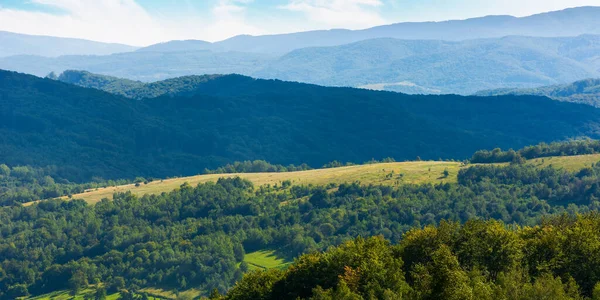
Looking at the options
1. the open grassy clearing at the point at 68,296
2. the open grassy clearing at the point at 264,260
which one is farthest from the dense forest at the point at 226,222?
the open grassy clearing at the point at 68,296

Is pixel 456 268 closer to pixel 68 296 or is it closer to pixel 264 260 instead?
pixel 264 260

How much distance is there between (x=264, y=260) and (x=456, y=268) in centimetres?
10242

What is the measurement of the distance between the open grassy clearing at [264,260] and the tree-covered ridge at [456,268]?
69331 mm

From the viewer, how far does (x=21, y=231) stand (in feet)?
605

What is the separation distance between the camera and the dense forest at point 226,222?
15112cm

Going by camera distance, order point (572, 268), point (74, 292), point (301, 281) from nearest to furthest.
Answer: point (572, 268)
point (301, 281)
point (74, 292)

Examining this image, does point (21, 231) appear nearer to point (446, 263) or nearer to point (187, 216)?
point (187, 216)

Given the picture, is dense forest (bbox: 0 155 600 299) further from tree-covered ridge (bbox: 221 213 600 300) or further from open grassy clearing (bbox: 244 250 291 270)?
tree-covered ridge (bbox: 221 213 600 300)

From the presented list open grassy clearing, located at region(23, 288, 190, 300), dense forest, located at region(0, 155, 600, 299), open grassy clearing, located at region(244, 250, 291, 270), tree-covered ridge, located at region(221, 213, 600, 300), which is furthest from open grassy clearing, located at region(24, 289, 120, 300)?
tree-covered ridge, located at region(221, 213, 600, 300)

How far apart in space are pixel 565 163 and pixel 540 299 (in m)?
141

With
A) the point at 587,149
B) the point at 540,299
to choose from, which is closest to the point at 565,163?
the point at 587,149

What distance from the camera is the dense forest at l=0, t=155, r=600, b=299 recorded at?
5950 inches

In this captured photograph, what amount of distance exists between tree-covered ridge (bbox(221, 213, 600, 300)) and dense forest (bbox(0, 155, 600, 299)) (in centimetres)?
6901

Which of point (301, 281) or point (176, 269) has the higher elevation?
point (301, 281)
